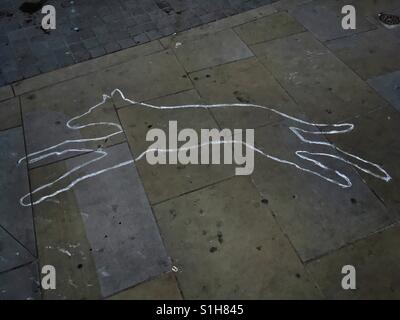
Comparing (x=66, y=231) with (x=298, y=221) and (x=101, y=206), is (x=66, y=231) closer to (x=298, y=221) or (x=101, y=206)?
(x=101, y=206)

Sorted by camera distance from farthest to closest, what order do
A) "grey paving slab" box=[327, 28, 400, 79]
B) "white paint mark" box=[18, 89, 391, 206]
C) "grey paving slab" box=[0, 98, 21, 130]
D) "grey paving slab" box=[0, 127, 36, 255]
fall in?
"grey paving slab" box=[327, 28, 400, 79], "grey paving slab" box=[0, 98, 21, 130], "white paint mark" box=[18, 89, 391, 206], "grey paving slab" box=[0, 127, 36, 255]

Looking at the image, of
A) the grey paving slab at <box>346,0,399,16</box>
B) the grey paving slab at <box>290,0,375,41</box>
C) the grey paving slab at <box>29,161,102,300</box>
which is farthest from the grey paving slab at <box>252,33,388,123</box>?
the grey paving slab at <box>29,161,102,300</box>

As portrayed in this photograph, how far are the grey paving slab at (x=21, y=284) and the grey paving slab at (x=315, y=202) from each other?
2514 millimetres

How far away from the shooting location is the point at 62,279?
12.4 feet

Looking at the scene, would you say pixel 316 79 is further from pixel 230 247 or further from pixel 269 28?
pixel 230 247

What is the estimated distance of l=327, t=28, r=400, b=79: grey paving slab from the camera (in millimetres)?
5488

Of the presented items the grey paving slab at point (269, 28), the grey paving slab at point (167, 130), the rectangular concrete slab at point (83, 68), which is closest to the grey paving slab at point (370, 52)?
the grey paving slab at point (269, 28)

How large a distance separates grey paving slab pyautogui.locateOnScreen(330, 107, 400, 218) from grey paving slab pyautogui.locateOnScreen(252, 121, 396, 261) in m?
0.07

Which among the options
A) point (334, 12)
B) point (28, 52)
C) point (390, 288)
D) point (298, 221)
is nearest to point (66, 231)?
point (298, 221)

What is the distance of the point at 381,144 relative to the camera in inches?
181

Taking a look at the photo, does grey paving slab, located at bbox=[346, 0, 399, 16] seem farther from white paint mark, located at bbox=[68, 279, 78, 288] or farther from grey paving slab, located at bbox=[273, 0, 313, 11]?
white paint mark, located at bbox=[68, 279, 78, 288]

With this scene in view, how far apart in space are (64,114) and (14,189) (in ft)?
4.27

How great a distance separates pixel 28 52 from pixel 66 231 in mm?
3731

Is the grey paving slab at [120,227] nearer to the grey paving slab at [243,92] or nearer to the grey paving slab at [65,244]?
the grey paving slab at [65,244]
